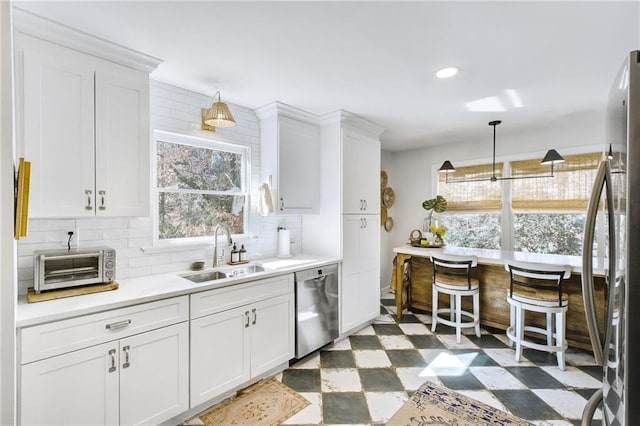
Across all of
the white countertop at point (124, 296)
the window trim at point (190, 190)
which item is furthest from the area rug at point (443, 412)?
the window trim at point (190, 190)

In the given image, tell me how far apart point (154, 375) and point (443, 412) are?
5.81 feet

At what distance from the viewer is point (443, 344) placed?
10.4 ft

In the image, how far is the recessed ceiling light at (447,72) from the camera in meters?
2.20

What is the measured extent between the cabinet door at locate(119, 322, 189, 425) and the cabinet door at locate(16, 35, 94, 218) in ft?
2.95

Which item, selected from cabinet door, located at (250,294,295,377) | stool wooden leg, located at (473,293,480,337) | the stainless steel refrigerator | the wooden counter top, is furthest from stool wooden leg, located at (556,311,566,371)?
cabinet door, located at (250,294,295,377)

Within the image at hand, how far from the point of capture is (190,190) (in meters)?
2.71

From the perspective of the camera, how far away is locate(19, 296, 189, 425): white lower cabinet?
151cm

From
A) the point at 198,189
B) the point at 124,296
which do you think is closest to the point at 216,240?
the point at 198,189

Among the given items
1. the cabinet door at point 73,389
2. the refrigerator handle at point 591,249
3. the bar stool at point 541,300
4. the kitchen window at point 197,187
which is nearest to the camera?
the refrigerator handle at point 591,249

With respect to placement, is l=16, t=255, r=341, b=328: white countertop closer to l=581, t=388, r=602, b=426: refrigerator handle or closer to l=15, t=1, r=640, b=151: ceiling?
l=15, t=1, r=640, b=151: ceiling

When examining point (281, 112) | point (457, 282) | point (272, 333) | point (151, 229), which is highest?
point (281, 112)

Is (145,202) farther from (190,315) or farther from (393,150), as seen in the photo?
(393,150)

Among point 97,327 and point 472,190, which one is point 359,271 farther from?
point 97,327

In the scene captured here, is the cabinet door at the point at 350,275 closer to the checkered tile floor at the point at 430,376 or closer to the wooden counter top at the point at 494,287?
the checkered tile floor at the point at 430,376
